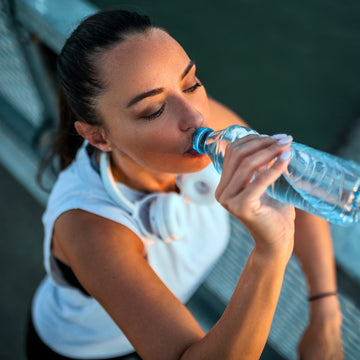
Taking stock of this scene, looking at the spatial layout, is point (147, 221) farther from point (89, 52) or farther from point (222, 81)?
point (222, 81)

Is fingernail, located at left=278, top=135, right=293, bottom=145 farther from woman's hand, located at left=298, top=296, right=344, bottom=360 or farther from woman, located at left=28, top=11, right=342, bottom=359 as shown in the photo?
woman's hand, located at left=298, top=296, right=344, bottom=360

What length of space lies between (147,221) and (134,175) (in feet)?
0.75

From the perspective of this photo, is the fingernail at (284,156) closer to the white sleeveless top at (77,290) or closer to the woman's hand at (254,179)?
the woman's hand at (254,179)

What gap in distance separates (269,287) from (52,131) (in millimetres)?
2133


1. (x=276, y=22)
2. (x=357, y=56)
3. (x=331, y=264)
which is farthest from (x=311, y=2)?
(x=331, y=264)

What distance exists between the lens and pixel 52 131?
Result: 290cm

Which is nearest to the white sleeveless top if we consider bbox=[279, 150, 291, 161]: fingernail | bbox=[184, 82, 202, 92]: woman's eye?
bbox=[184, 82, 202, 92]: woman's eye

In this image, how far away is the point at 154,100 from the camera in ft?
4.90

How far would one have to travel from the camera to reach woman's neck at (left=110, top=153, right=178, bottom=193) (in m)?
1.82

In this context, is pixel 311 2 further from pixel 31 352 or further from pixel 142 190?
pixel 31 352

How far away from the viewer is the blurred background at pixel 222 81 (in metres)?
2.18

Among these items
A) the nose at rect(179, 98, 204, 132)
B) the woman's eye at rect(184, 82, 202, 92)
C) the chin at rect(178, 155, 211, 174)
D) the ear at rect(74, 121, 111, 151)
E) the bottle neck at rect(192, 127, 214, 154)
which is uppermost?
the woman's eye at rect(184, 82, 202, 92)

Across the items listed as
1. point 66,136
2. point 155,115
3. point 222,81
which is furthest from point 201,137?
point 222,81

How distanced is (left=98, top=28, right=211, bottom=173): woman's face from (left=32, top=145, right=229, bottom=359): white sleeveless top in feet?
1.08
